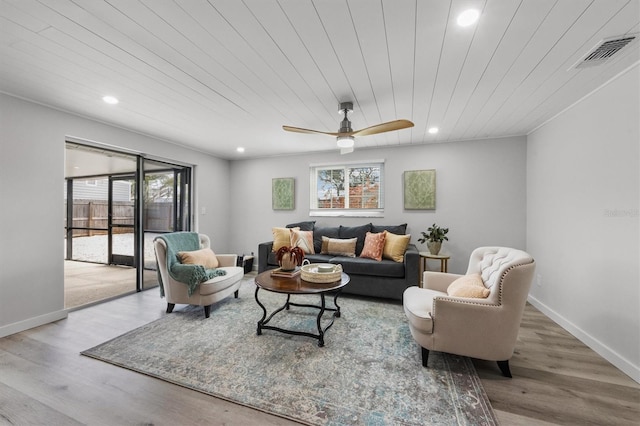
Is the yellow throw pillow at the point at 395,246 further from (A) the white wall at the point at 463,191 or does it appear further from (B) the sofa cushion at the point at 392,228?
(A) the white wall at the point at 463,191

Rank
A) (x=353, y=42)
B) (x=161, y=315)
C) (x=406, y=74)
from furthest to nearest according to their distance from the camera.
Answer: (x=161, y=315) < (x=406, y=74) < (x=353, y=42)

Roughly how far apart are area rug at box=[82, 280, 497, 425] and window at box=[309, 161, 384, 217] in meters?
2.19

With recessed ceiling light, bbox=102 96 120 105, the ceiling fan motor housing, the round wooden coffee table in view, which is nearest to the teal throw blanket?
the round wooden coffee table

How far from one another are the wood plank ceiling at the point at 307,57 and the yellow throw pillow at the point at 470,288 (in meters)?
1.73

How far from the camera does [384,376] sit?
6.17 feet

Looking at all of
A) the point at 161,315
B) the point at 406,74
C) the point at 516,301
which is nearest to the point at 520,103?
the point at 406,74

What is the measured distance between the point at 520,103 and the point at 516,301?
213 centimetres

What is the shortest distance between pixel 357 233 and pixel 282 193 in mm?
A: 1773

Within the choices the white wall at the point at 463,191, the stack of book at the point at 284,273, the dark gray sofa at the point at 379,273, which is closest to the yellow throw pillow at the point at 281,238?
the dark gray sofa at the point at 379,273

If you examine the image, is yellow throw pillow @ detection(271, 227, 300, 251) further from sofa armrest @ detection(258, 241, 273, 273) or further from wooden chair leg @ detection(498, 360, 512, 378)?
wooden chair leg @ detection(498, 360, 512, 378)

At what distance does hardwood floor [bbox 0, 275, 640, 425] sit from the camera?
1510mm

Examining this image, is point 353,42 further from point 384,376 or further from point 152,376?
point 152,376

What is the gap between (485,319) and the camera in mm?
1846

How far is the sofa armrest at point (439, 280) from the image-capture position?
260 cm
